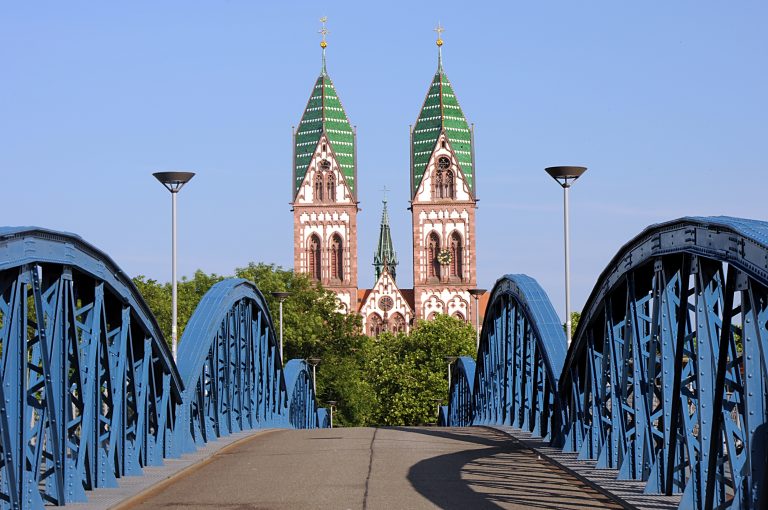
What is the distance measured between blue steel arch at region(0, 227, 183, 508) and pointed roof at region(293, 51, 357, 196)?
119 m

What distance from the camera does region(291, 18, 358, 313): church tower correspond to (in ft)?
446

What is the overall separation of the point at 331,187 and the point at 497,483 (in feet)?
400

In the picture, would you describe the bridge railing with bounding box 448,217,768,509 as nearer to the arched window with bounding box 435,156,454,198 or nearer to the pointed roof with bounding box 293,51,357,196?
the arched window with bounding box 435,156,454,198

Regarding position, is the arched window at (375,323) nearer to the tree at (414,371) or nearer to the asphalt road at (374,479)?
the tree at (414,371)

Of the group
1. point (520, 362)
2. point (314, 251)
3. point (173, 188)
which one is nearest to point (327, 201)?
point (314, 251)

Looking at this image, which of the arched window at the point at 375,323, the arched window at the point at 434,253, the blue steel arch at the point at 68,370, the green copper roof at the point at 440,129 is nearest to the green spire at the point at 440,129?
the green copper roof at the point at 440,129

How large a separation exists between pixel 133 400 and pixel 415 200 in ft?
388

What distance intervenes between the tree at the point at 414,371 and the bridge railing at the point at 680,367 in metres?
70.0

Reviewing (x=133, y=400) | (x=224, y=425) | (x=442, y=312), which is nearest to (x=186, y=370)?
(x=133, y=400)

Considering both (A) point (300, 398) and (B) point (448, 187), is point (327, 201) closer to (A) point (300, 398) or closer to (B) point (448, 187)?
(B) point (448, 187)

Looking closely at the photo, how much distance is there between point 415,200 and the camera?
448 feet

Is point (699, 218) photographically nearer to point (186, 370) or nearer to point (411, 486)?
point (411, 486)

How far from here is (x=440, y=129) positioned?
13862 centimetres

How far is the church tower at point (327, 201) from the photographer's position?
136m
